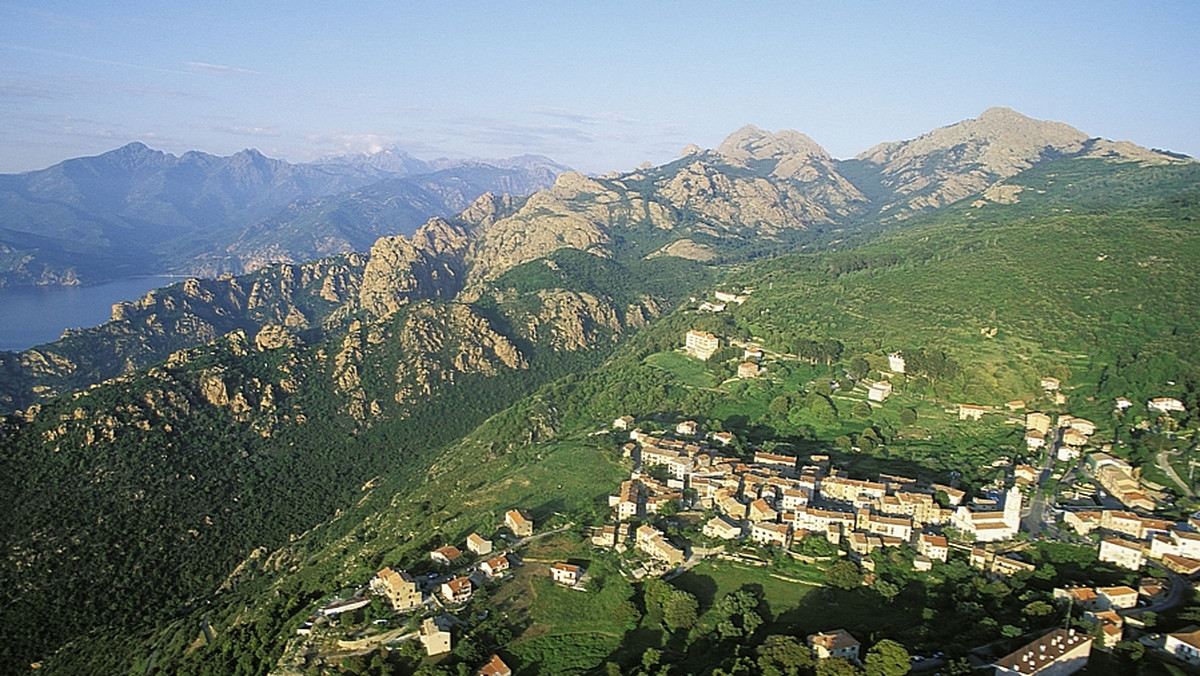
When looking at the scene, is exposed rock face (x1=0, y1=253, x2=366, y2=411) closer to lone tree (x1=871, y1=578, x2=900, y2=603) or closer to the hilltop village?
the hilltop village

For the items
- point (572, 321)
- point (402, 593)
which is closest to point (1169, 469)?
point (402, 593)

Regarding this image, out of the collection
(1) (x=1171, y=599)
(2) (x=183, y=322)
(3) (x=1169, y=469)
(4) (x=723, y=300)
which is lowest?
(2) (x=183, y=322)

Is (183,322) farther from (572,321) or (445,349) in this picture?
(572,321)

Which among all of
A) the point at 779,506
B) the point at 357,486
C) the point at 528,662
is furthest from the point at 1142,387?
the point at 357,486

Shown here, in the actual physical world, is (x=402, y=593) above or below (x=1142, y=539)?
below

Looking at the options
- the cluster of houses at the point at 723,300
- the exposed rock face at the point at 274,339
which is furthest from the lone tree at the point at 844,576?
the exposed rock face at the point at 274,339

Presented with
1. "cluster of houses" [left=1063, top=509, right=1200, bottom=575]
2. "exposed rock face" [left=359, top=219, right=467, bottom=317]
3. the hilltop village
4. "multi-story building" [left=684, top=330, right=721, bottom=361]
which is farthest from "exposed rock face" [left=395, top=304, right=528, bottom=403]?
"cluster of houses" [left=1063, top=509, right=1200, bottom=575]

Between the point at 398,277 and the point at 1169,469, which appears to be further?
the point at 398,277

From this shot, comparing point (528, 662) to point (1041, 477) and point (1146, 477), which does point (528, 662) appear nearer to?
point (1041, 477)
